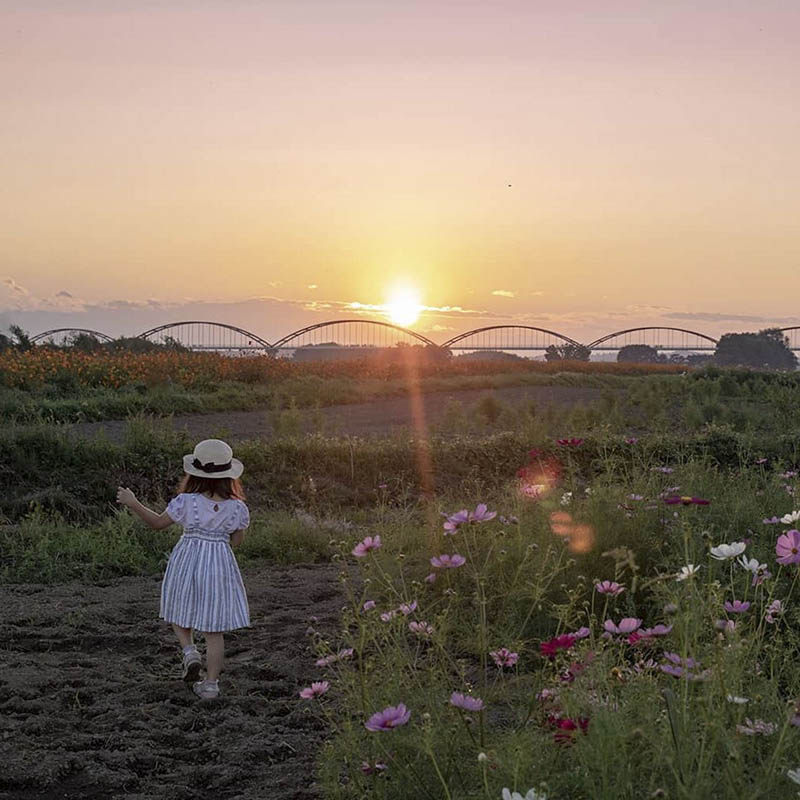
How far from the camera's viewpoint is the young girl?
4094mm

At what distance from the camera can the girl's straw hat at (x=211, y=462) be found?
13.7 feet

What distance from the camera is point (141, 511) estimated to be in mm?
4051

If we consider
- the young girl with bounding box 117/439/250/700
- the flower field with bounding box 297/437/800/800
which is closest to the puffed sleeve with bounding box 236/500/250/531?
the young girl with bounding box 117/439/250/700

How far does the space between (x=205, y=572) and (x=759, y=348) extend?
216 ft

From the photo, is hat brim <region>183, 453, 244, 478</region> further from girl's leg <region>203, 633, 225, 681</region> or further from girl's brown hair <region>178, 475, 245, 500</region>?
girl's leg <region>203, 633, 225, 681</region>

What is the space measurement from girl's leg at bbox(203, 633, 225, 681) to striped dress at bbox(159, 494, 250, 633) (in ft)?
0.12

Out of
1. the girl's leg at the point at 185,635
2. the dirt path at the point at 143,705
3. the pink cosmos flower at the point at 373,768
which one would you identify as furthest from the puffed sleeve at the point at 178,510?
the pink cosmos flower at the point at 373,768

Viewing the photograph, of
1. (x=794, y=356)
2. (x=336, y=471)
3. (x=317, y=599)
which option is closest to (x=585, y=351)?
(x=794, y=356)

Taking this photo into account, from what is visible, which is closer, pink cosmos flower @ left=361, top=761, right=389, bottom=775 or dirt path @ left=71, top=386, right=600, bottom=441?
pink cosmos flower @ left=361, top=761, right=389, bottom=775

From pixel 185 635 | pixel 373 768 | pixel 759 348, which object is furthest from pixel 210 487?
pixel 759 348

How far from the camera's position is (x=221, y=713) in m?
3.73

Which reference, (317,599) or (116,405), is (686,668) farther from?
(116,405)

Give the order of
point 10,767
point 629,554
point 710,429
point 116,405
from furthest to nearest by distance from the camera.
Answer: point 116,405, point 710,429, point 10,767, point 629,554

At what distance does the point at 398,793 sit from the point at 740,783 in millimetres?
890
